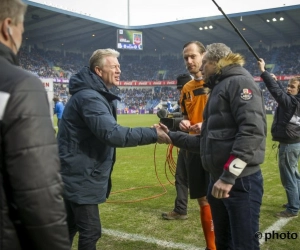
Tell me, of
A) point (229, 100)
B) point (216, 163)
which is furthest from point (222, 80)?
point (216, 163)

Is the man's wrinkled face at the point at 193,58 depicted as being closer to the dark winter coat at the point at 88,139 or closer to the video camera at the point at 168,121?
the video camera at the point at 168,121

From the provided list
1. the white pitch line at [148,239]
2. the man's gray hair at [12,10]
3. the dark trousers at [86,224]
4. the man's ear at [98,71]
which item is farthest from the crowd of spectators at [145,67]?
the man's gray hair at [12,10]

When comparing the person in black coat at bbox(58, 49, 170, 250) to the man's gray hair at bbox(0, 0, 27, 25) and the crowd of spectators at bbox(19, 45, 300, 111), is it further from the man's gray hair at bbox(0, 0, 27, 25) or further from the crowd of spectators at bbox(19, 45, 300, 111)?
the crowd of spectators at bbox(19, 45, 300, 111)

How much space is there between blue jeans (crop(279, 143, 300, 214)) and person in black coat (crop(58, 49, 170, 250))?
114 inches

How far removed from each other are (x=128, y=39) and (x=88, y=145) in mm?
54661

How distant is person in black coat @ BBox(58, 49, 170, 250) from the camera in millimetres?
2748

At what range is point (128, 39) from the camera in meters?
55.5

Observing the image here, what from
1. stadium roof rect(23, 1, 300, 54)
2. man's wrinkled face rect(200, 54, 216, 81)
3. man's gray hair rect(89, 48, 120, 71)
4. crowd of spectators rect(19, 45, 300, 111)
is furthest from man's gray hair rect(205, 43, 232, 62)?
crowd of spectators rect(19, 45, 300, 111)

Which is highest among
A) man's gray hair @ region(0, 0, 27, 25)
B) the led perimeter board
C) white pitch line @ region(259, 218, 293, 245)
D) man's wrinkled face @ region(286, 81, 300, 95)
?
the led perimeter board

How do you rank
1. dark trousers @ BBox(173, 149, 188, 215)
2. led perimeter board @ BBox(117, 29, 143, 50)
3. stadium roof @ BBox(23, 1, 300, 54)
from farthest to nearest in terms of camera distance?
led perimeter board @ BBox(117, 29, 143, 50)
stadium roof @ BBox(23, 1, 300, 54)
dark trousers @ BBox(173, 149, 188, 215)

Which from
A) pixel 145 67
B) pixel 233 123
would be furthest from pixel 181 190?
pixel 145 67

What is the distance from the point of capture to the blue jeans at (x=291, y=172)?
4.98 m

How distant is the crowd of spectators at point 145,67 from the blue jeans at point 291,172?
40.1 metres

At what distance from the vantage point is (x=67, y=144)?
9.38 feet
